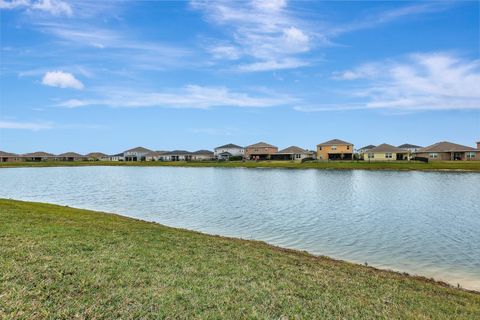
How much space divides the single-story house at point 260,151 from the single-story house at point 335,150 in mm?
19227

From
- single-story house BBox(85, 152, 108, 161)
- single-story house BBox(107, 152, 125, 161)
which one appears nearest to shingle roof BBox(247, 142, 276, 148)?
single-story house BBox(107, 152, 125, 161)

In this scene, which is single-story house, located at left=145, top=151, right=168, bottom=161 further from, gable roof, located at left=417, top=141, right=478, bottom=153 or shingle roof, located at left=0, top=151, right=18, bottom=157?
gable roof, located at left=417, top=141, right=478, bottom=153

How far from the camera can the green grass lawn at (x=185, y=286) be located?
6.30m

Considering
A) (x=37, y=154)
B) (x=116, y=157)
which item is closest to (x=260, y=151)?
(x=116, y=157)

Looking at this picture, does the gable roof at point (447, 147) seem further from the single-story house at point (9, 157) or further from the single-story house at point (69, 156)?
the single-story house at point (9, 157)

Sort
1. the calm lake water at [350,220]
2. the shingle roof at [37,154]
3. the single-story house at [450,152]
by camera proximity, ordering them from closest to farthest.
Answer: the calm lake water at [350,220], the single-story house at [450,152], the shingle roof at [37,154]

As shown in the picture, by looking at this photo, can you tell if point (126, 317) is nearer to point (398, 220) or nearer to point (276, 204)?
point (398, 220)

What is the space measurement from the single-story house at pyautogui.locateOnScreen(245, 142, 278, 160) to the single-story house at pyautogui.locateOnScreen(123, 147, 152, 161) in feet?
169

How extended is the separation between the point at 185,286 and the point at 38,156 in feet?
536

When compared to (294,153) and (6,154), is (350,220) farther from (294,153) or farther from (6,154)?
(6,154)

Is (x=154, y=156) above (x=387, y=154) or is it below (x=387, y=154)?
above

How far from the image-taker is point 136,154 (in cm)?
15450

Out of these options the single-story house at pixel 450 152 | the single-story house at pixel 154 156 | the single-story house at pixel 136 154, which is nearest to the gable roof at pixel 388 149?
the single-story house at pixel 450 152

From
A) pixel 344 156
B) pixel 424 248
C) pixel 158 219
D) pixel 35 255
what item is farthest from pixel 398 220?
pixel 344 156
